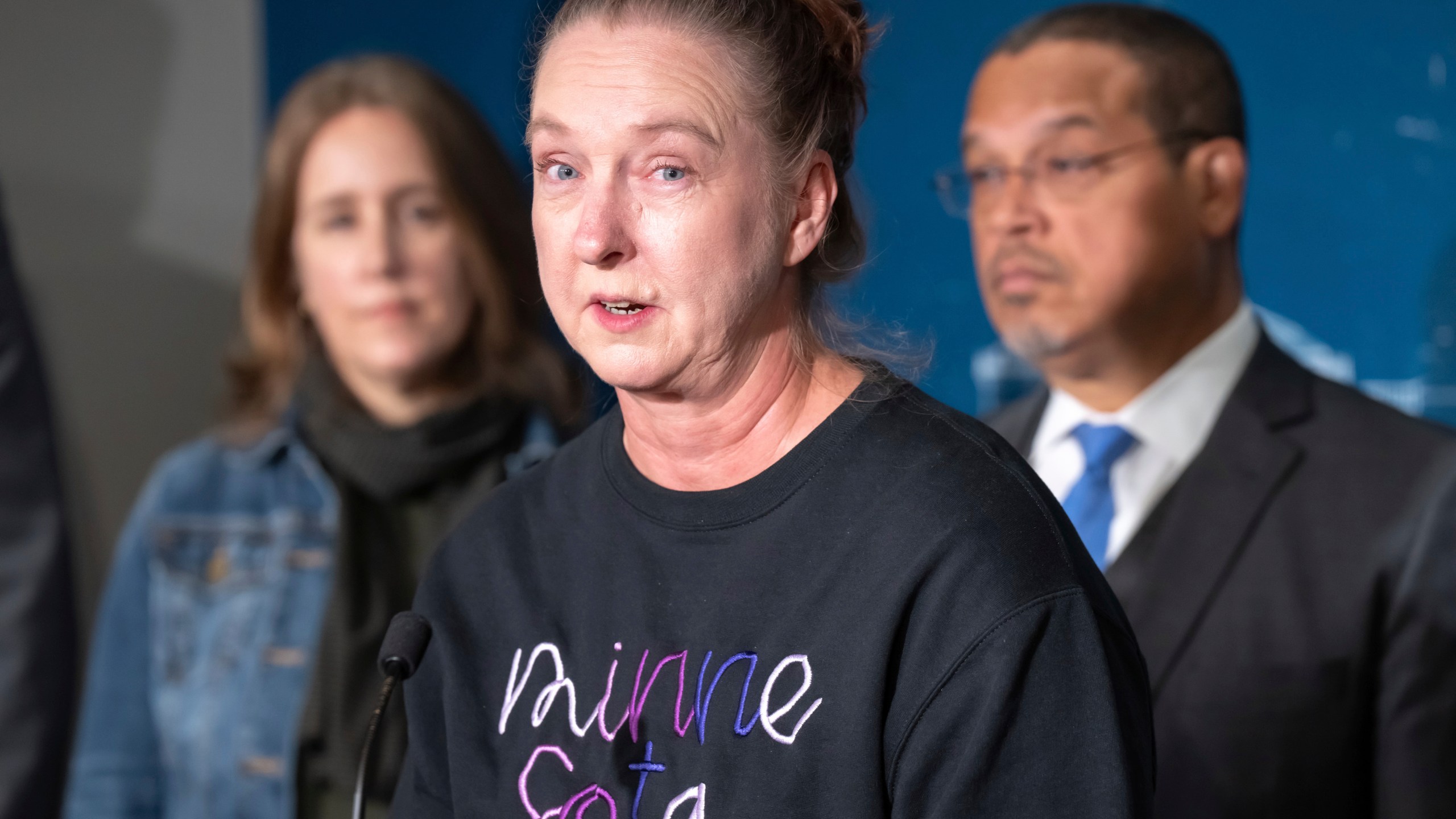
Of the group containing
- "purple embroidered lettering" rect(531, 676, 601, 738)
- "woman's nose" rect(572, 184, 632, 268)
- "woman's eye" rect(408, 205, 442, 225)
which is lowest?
"purple embroidered lettering" rect(531, 676, 601, 738)

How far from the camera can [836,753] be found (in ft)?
2.95

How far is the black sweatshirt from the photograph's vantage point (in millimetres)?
853

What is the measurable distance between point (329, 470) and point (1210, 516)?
126 centimetres

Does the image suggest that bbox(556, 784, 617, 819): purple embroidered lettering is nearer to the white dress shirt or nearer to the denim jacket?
the white dress shirt

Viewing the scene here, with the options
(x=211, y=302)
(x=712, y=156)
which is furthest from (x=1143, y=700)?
(x=211, y=302)

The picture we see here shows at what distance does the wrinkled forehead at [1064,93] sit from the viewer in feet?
5.37

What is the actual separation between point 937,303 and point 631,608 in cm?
105

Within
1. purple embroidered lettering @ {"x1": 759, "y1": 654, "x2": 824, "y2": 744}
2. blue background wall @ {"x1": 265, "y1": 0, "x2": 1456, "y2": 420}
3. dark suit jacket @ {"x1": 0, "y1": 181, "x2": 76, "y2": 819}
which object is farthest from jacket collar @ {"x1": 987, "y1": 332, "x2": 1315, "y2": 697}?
dark suit jacket @ {"x1": 0, "y1": 181, "x2": 76, "y2": 819}

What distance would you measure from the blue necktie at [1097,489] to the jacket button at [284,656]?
3.65ft

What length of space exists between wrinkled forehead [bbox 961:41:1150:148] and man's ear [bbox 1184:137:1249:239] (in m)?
0.09

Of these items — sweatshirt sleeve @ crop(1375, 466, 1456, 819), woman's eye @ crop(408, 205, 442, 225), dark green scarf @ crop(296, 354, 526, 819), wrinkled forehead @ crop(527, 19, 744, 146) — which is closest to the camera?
wrinkled forehead @ crop(527, 19, 744, 146)

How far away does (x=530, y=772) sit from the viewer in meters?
1.01

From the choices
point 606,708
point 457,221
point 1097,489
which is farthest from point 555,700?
point 457,221

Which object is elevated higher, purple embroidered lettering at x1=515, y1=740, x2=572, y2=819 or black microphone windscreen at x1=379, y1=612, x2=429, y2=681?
black microphone windscreen at x1=379, y1=612, x2=429, y2=681
